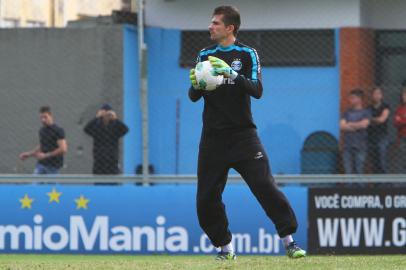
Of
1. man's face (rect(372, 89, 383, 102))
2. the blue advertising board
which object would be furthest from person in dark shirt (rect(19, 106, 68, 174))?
man's face (rect(372, 89, 383, 102))

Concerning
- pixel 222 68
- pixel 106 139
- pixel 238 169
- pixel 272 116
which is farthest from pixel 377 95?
pixel 222 68

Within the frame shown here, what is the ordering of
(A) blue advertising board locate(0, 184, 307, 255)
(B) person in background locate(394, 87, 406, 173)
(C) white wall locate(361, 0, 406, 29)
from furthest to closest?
(C) white wall locate(361, 0, 406, 29) < (B) person in background locate(394, 87, 406, 173) < (A) blue advertising board locate(0, 184, 307, 255)

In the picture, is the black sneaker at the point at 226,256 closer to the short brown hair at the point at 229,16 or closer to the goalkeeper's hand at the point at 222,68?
the goalkeeper's hand at the point at 222,68

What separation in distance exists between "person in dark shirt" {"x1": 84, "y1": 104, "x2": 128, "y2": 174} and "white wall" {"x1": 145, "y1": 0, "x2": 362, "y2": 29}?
12.3 feet

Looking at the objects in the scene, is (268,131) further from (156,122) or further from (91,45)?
(91,45)

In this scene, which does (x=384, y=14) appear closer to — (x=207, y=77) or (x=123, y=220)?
(x=123, y=220)

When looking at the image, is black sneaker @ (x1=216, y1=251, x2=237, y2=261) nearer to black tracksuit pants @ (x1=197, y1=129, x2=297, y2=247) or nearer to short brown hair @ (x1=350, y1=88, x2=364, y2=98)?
black tracksuit pants @ (x1=197, y1=129, x2=297, y2=247)

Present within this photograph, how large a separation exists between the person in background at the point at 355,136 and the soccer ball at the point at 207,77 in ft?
22.1

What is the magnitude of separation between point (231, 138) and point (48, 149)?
22.9 ft

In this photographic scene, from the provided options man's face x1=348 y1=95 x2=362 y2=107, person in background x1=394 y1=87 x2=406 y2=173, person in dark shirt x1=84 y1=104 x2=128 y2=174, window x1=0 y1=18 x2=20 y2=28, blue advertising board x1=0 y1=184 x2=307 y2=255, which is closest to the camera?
blue advertising board x1=0 y1=184 x2=307 y2=255

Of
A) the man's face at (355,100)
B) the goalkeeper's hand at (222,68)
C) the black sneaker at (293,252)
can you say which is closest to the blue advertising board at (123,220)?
the man's face at (355,100)

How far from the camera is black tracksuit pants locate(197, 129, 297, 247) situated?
10461 millimetres

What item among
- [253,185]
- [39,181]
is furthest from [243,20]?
[253,185]

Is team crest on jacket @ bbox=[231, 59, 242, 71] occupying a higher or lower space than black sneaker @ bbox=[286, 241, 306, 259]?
higher
